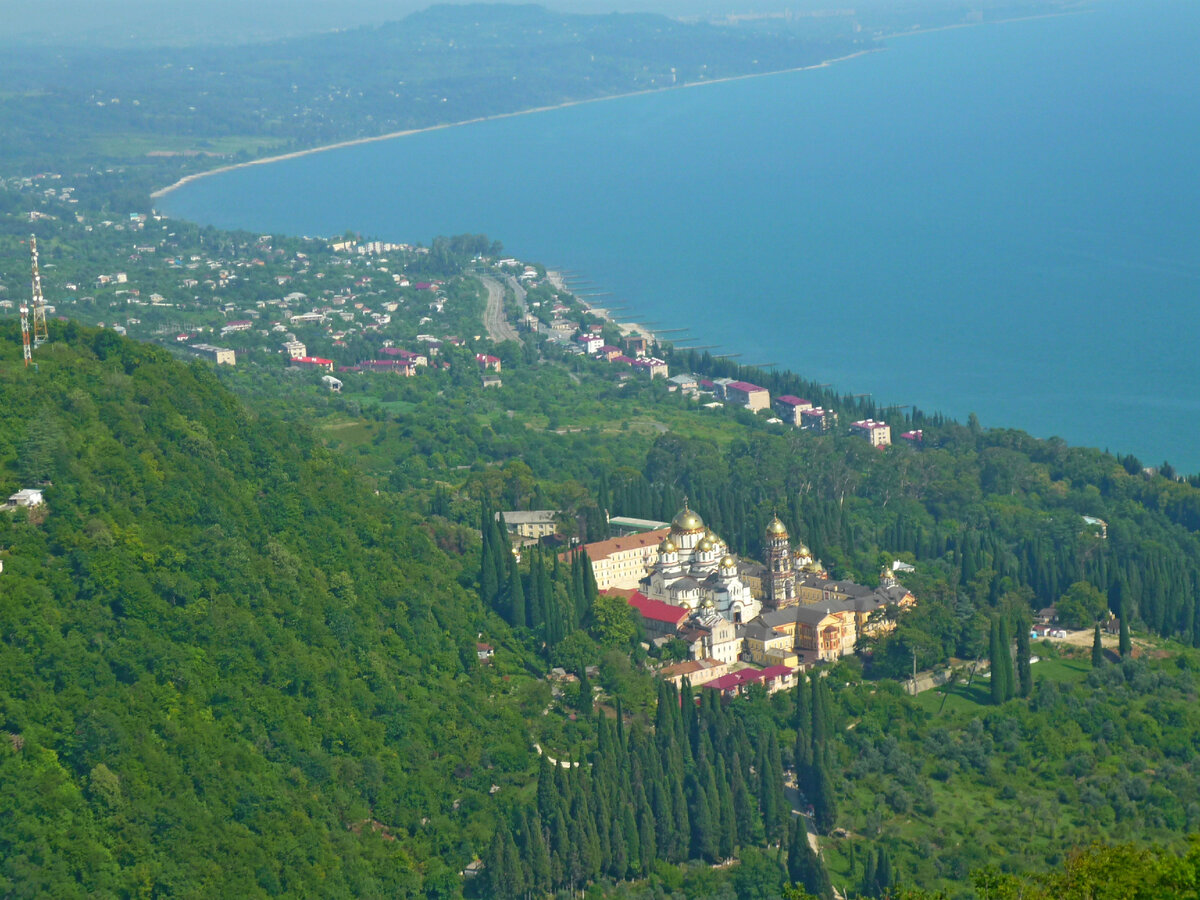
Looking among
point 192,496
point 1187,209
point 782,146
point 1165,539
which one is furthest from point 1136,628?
point 782,146

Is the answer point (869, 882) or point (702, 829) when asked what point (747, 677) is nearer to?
point (702, 829)

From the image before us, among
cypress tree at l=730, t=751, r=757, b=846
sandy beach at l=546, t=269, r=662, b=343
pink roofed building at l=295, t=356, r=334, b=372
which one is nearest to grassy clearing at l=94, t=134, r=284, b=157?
sandy beach at l=546, t=269, r=662, b=343

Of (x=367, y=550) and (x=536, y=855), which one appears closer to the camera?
(x=536, y=855)

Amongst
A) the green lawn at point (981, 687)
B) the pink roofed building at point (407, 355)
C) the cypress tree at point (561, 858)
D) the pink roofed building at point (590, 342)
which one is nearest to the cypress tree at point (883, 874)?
the cypress tree at point (561, 858)

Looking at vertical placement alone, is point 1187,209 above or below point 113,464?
below

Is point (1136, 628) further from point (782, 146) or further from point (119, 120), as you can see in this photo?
point (119, 120)

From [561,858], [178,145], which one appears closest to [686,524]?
[561,858]
